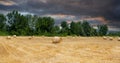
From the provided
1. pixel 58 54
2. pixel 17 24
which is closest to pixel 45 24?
pixel 17 24

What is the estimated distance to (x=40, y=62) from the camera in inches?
Answer: 474

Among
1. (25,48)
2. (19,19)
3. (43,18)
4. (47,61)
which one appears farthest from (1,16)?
(47,61)

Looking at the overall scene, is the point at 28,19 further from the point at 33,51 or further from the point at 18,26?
the point at 33,51

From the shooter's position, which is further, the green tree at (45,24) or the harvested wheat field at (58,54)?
the green tree at (45,24)

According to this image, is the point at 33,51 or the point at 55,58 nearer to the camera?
the point at 55,58

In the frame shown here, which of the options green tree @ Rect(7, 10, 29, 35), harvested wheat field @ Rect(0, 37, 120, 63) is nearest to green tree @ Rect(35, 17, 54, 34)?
green tree @ Rect(7, 10, 29, 35)

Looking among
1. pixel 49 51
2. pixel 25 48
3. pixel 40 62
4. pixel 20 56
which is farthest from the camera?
pixel 25 48

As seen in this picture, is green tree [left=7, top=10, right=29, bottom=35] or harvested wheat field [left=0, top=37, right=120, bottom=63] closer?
harvested wheat field [left=0, top=37, right=120, bottom=63]

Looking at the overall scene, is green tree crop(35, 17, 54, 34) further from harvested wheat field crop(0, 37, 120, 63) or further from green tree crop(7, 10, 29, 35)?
harvested wheat field crop(0, 37, 120, 63)

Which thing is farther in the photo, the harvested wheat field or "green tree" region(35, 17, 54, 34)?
"green tree" region(35, 17, 54, 34)

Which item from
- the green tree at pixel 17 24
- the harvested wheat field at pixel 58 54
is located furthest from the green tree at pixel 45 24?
the harvested wheat field at pixel 58 54

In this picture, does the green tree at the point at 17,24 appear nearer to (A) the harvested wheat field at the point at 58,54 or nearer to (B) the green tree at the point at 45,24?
(B) the green tree at the point at 45,24

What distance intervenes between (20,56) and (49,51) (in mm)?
1588

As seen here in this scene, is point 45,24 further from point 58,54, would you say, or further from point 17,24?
point 58,54
